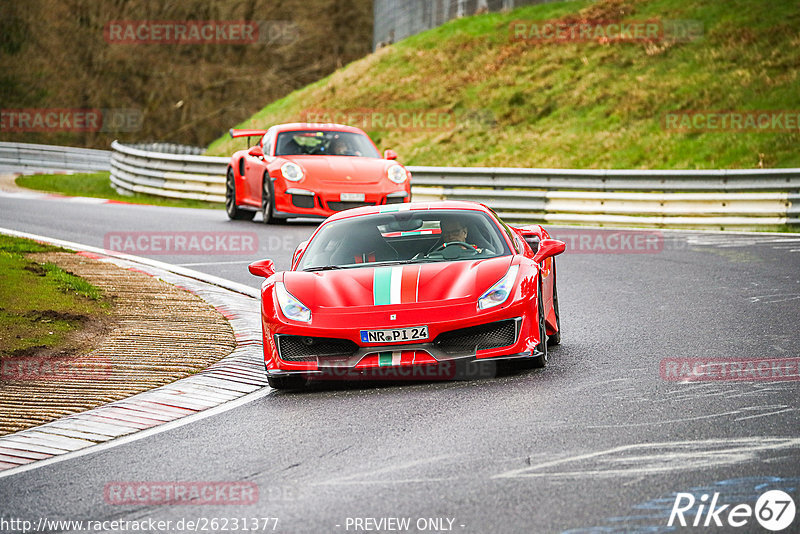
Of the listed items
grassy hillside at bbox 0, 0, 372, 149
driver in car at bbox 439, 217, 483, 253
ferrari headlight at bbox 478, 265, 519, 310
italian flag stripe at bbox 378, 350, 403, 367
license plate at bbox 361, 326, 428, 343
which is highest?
grassy hillside at bbox 0, 0, 372, 149

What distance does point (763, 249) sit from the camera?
14633 millimetres

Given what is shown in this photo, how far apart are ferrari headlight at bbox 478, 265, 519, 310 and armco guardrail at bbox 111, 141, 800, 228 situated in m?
11.1

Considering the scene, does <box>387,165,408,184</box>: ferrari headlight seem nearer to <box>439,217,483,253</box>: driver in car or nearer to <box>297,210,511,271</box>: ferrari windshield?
<box>297,210,511,271</box>: ferrari windshield

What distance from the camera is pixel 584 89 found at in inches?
1283

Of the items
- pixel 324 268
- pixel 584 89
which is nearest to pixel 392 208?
pixel 324 268

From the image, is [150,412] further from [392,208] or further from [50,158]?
[50,158]

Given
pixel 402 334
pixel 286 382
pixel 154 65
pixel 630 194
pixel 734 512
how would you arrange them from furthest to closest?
pixel 154 65
pixel 630 194
pixel 286 382
pixel 402 334
pixel 734 512

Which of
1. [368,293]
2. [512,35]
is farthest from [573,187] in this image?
[512,35]

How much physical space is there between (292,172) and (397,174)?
5.23ft

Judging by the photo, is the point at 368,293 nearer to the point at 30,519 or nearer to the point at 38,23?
the point at 30,519

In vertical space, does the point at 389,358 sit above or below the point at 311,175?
below

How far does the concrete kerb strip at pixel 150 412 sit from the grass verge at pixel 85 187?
1614 cm

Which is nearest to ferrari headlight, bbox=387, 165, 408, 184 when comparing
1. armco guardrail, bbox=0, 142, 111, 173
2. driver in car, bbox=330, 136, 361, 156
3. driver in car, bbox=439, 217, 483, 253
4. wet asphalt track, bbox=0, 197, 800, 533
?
driver in car, bbox=330, 136, 361, 156

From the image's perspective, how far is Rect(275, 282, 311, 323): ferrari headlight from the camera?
764 cm
